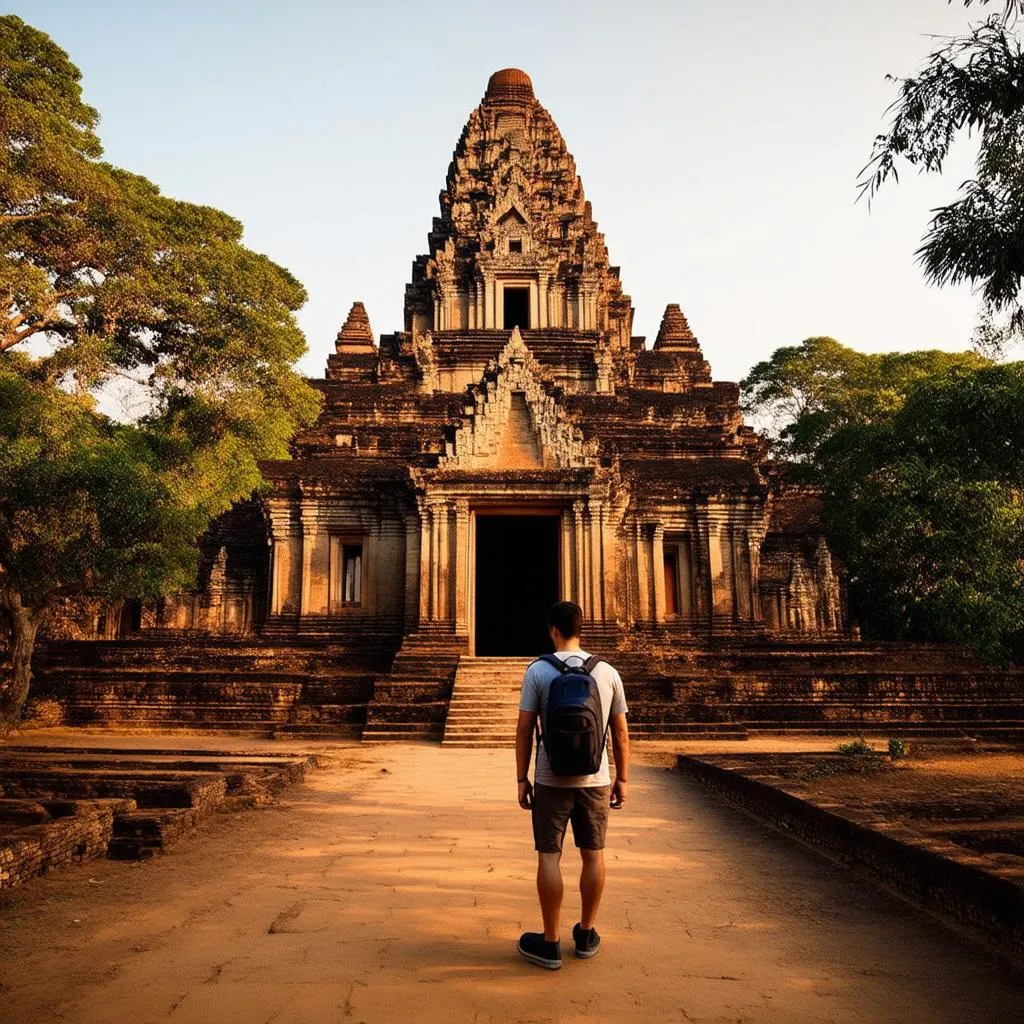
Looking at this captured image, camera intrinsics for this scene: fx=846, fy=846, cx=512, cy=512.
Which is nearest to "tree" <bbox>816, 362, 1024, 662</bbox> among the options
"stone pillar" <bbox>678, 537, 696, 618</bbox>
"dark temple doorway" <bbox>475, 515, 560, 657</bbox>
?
"stone pillar" <bbox>678, 537, 696, 618</bbox>

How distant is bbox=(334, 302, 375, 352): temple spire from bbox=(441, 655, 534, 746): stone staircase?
56.6ft

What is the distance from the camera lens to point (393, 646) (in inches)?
768

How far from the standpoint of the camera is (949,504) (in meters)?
18.0

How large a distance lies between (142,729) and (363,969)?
13745mm

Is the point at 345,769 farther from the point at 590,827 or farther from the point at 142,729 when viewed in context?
the point at 590,827

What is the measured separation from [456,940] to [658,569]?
17.9 meters

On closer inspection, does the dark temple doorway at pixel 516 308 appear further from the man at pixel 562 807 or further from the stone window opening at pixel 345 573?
the man at pixel 562 807

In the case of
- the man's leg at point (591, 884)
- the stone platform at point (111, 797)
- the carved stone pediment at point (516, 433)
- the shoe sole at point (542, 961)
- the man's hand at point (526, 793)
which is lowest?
the shoe sole at point (542, 961)

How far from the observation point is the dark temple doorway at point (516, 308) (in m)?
29.9

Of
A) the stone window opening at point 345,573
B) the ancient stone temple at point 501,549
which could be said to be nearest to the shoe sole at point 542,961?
the ancient stone temple at point 501,549

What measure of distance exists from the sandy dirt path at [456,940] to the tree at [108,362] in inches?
349

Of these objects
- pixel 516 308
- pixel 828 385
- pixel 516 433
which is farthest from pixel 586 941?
pixel 828 385

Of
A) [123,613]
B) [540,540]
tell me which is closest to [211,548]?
[123,613]

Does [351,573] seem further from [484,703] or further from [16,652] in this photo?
[16,652]
